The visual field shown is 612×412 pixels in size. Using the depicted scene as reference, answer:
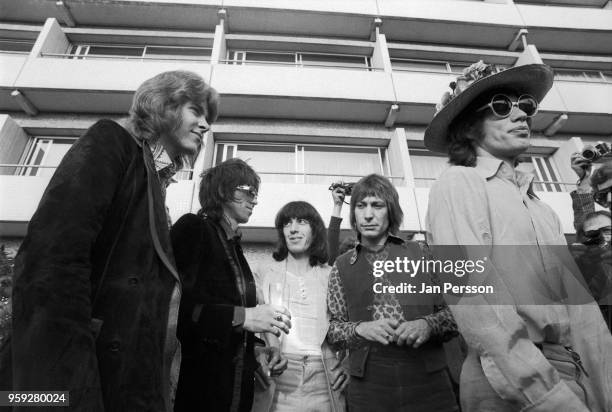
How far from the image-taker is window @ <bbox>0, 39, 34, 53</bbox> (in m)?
8.58

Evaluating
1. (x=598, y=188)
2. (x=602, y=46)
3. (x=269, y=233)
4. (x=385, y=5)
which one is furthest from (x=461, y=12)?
→ (x=598, y=188)

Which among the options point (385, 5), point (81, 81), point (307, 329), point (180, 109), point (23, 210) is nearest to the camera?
point (180, 109)

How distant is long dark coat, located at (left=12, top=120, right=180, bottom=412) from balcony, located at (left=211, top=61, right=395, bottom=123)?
666cm

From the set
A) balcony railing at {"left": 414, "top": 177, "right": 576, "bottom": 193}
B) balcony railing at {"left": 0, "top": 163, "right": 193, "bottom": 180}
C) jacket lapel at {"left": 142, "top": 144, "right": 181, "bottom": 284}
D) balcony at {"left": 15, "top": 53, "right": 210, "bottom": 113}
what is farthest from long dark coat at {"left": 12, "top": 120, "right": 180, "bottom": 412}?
balcony railing at {"left": 414, "top": 177, "right": 576, "bottom": 193}

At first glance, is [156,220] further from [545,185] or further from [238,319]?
[545,185]

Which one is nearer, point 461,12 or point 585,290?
point 585,290

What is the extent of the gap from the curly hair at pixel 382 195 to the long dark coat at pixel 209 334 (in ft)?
3.23

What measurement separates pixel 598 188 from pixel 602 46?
43.6 feet

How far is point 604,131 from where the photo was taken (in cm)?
837

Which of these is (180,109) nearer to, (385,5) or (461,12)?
(385,5)

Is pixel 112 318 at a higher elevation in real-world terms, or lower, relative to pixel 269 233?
lower

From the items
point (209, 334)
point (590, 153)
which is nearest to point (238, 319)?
point (209, 334)

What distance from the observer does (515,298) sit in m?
0.94

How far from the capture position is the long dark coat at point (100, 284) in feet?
2.43
